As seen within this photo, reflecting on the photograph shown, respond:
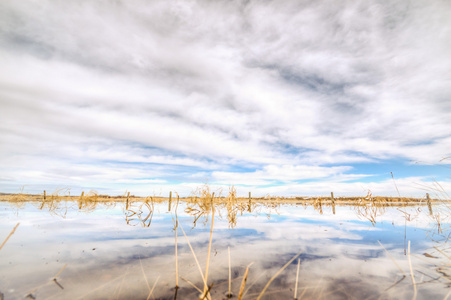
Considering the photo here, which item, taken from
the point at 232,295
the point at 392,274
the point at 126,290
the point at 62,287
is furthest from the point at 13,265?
the point at 392,274

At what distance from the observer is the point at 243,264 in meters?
3.30

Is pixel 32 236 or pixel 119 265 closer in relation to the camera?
pixel 119 265

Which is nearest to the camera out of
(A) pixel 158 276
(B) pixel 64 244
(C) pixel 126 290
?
(C) pixel 126 290

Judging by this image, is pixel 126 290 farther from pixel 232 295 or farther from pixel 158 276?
pixel 232 295

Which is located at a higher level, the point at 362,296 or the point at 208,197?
the point at 208,197

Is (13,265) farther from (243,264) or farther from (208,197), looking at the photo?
(208,197)

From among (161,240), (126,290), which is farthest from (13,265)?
(161,240)

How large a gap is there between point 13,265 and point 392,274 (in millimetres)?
5667

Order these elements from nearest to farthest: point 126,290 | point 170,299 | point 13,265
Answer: point 170,299 → point 126,290 → point 13,265

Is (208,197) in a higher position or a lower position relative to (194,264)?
higher

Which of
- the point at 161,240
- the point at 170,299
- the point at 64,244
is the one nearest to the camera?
the point at 170,299

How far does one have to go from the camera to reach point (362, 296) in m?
2.24

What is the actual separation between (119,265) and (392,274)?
409cm

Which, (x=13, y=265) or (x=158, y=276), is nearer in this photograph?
(x=158, y=276)
